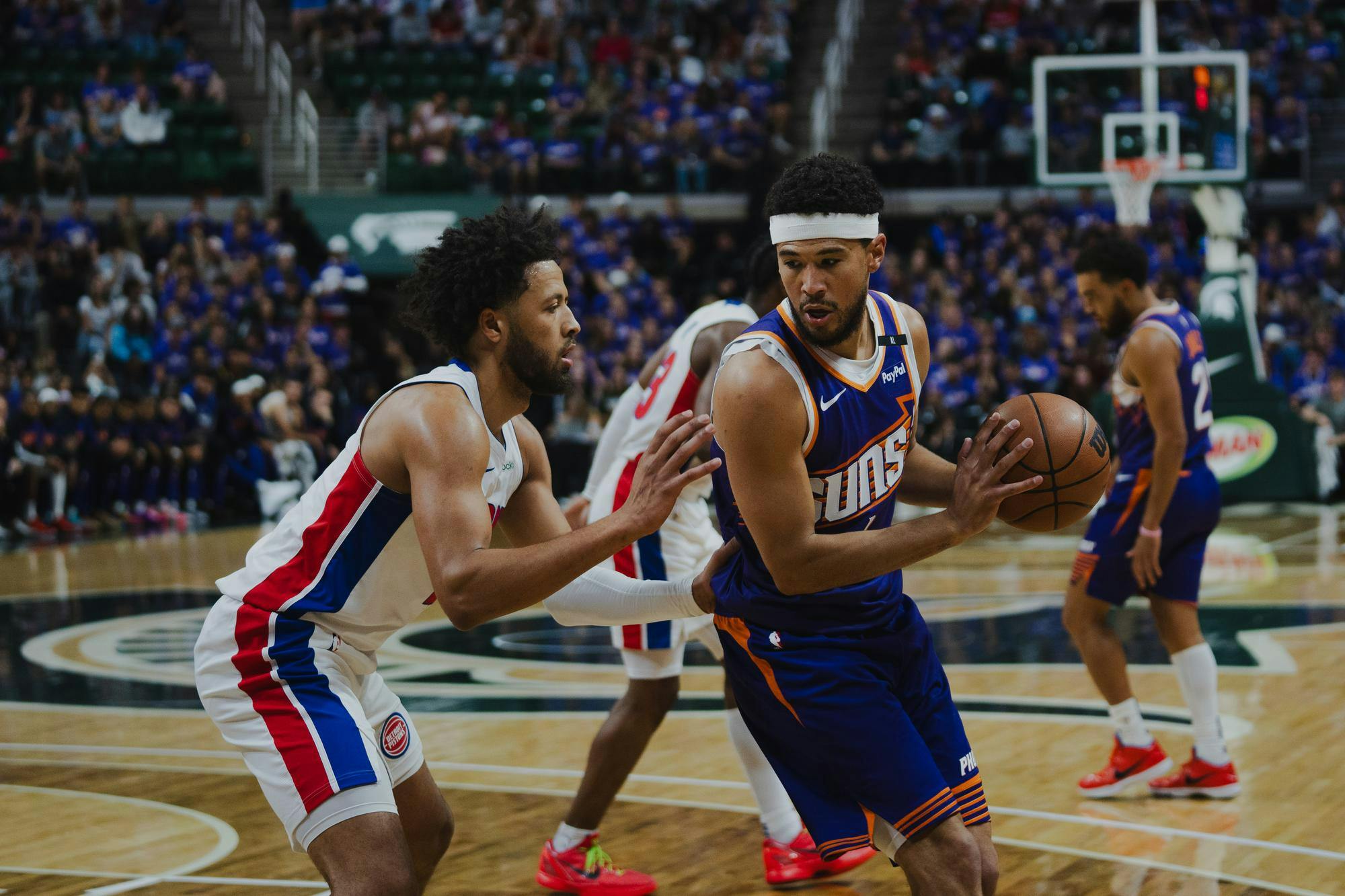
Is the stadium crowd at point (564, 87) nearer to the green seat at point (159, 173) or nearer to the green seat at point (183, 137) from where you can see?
the green seat at point (183, 137)

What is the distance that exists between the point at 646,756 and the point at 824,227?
332 cm

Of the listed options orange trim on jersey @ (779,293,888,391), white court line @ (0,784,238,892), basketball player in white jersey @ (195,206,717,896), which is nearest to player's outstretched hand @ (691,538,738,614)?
basketball player in white jersey @ (195,206,717,896)

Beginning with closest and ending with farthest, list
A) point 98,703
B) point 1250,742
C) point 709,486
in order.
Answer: point 709,486 → point 1250,742 → point 98,703

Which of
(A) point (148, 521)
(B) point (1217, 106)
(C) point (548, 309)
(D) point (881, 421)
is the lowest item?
(A) point (148, 521)

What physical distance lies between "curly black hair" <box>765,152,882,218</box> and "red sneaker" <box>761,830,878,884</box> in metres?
2.14

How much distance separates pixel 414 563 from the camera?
340 centimetres

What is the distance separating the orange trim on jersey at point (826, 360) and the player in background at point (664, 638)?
3.15 feet

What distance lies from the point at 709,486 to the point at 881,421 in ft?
5.87

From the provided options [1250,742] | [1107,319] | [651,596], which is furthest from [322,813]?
[1250,742]

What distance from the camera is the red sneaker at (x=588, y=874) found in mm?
4586

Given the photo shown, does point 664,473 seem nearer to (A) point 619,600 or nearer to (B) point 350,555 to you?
(A) point 619,600

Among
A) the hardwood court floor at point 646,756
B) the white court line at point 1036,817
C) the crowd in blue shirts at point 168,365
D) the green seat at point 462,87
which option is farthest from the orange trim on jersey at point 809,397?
the green seat at point 462,87

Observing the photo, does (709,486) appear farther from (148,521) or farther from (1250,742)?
(148,521)

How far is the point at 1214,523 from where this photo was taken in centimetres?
579
